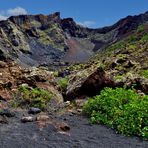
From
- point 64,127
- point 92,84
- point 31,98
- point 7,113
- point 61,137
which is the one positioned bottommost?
point 61,137

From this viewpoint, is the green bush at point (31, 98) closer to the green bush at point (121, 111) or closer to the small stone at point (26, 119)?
the green bush at point (121, 111)

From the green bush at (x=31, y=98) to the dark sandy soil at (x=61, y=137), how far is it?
3346 mm

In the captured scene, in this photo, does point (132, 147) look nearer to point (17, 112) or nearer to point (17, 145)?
point (17, 145)

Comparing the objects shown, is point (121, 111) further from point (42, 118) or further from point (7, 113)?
point (7, 113)

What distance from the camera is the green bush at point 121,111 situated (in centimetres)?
1745

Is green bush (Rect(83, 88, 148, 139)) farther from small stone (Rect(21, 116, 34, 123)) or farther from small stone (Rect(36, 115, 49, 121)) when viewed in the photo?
small stone (Rect(21, 116, 34, 123))

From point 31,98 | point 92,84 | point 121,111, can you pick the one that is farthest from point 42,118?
point 92,84

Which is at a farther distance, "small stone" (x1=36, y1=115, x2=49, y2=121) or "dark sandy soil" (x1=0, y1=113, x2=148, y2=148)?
"small stone" (x1=36, y1=115, x2=49, y2=121)

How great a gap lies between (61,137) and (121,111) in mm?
3884

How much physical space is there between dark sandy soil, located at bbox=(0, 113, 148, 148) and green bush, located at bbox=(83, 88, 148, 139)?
1.68 ft

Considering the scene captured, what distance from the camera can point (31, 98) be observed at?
2222 centimetres

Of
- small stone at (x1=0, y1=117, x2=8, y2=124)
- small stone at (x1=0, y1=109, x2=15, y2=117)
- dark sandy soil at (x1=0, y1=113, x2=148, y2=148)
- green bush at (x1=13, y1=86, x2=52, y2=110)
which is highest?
green bush at (x1=13, y1=86, x2=52, y2=110)

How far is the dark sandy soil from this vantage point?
15205 millimetres

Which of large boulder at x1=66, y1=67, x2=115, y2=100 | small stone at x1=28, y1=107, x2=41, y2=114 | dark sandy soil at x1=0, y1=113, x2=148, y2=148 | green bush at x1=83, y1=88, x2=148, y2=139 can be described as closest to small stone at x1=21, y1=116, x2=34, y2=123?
dark sandy soil at x1=0, y1=113, x2=148, y2=148
